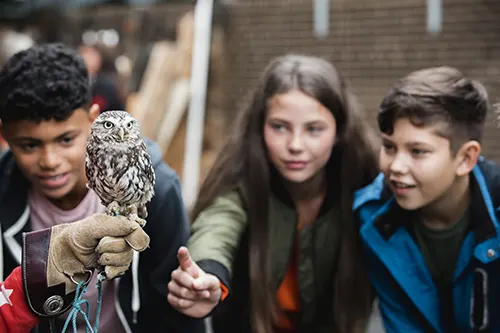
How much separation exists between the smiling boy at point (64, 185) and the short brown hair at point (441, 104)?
833 millimetres

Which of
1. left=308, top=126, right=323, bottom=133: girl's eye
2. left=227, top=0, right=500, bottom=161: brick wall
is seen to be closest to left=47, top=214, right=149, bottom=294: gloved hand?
left=308, top=126, right=323, bottom=133: girl's eye

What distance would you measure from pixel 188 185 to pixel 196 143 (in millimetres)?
421

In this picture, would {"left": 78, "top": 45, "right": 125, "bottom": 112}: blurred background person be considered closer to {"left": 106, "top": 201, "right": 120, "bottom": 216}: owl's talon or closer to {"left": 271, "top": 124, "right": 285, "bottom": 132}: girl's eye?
{"left": 271, "top": 124, "right": 285, "bottom": 132}: girl's eye

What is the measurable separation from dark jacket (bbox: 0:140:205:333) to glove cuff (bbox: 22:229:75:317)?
0.50 metres

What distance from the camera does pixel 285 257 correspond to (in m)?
2.41

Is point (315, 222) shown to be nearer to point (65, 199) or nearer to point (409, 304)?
point (409, 304)

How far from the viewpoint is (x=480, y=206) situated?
210 centimetres

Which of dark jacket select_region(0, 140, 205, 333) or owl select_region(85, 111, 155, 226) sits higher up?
owl select_region(85, 111, 155, 226)

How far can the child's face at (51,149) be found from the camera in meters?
1.87

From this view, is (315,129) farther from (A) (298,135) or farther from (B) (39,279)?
(B) (39,279)

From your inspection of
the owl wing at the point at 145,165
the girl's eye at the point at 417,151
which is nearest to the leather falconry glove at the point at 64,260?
the owl wing at the point at 145,165

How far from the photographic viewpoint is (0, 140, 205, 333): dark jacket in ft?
6.65

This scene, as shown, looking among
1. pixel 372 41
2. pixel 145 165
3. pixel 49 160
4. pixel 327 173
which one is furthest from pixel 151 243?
pixel 372 41

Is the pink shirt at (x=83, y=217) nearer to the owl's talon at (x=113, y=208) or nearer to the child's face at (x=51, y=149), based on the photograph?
the child's face at (x=51, y=149)
